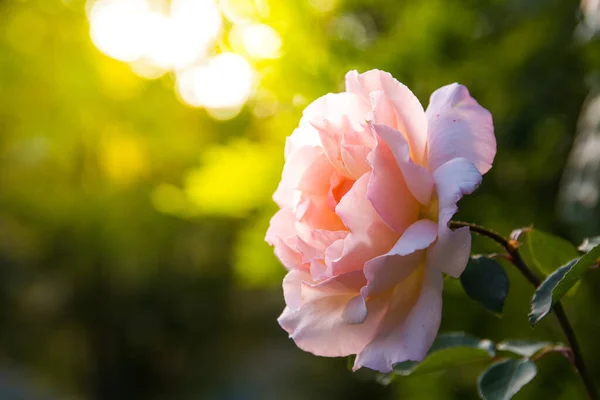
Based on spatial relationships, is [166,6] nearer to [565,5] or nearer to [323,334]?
[565,5]

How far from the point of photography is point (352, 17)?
897 mm

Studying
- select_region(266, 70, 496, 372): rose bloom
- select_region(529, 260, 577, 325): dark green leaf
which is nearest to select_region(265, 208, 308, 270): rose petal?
select_region(266, 70, 496, 372): rose bloom

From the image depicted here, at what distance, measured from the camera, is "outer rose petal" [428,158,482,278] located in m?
0.24

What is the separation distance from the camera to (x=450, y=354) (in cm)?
40

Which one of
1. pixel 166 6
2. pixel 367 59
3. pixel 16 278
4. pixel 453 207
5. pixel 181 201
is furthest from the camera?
pixel 16 278

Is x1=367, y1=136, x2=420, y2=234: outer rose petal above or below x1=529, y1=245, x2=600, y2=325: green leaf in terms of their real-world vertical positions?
above

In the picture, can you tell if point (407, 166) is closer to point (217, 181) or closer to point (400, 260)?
point (400, 260)

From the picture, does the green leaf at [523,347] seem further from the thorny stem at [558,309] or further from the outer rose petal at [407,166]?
the outer rose petal at [407,166]

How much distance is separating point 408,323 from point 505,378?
11 cm

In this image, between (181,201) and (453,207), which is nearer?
(453,207)

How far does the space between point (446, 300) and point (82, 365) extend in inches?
106

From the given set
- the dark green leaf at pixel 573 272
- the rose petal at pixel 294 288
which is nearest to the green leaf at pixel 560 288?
the dark green leaf at pixel 573 272

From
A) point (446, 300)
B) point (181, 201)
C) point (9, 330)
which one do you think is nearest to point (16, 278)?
point (9, 330)

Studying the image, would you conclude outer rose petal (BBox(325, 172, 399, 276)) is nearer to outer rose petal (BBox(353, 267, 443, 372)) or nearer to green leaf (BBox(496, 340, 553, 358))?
outer rose petal (BBox(353, 267, 443, 372))
